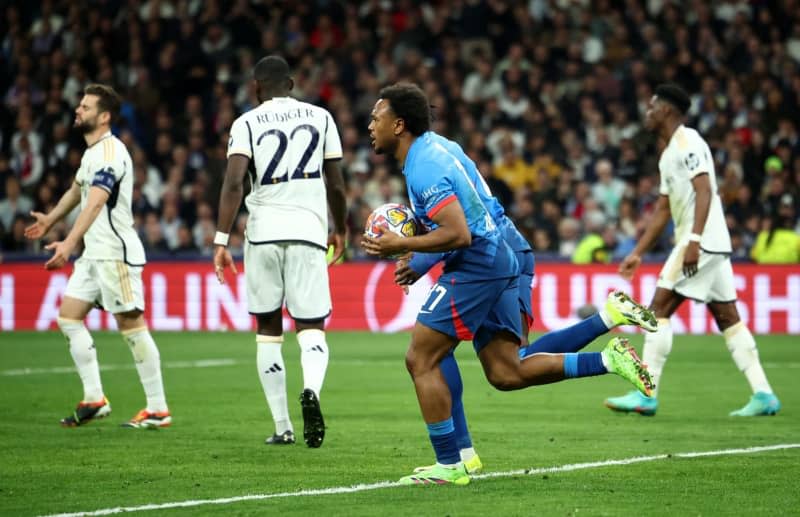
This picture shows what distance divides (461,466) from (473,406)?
4.47 m

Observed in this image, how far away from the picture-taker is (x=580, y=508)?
6.76 m

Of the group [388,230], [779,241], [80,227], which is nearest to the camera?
[388,230]

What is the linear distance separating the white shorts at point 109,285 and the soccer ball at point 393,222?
3498mm

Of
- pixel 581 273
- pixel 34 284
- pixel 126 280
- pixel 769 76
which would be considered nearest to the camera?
pixel 126 280

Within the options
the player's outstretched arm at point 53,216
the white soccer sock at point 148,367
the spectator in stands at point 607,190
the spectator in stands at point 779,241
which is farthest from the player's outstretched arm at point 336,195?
the spectator in stands at point 607,190

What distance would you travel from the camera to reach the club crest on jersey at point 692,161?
11273 mm

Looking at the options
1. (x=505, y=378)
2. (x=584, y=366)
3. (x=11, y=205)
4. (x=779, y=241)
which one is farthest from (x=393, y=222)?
(x=11, y=205)

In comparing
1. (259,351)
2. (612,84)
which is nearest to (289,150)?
(259,351)

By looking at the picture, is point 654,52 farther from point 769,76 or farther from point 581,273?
point 581,273

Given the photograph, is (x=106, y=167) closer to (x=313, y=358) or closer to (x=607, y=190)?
(x=313, y=358)

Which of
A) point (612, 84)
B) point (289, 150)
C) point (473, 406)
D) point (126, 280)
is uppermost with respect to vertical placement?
point (612, 84)

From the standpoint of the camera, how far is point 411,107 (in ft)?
25.1

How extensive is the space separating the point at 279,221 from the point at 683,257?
3581 mm

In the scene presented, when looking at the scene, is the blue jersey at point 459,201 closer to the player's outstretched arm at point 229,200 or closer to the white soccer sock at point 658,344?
the player's outstretched arm at point 229,200
